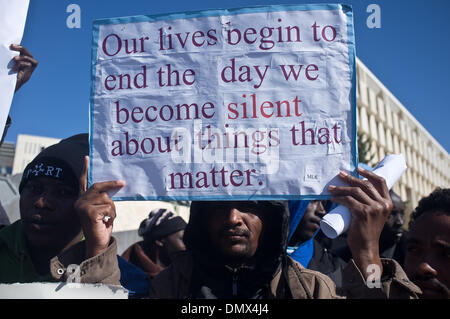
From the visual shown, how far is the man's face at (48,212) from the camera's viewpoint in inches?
97.7

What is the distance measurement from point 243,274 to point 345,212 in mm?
616

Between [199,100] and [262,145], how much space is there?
15.7 inches

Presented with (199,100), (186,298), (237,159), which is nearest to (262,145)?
(237,159)

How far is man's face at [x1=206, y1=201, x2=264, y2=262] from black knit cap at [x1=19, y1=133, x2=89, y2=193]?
98 centimetres

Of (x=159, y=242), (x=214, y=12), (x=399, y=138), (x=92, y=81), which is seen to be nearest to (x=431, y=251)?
(x=214, y=12)

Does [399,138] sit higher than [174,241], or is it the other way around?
[399,138]

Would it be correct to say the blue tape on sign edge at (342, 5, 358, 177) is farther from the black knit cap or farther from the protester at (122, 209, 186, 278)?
the protester at (122, 209, 186, 278)

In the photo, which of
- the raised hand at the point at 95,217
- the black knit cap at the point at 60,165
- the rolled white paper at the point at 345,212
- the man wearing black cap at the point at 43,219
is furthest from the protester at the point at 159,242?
the rolled white paper at the point at 345,212

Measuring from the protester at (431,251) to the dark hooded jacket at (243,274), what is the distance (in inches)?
17.3

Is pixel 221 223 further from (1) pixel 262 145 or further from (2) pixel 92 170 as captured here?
(2) pixel 92 170

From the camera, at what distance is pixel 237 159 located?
2.06m

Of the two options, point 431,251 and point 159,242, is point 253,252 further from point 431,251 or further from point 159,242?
point 159,242

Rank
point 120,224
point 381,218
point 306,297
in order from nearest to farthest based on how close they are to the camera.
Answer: point 381,218, point 306,297, point 120,224

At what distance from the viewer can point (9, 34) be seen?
233 cm
